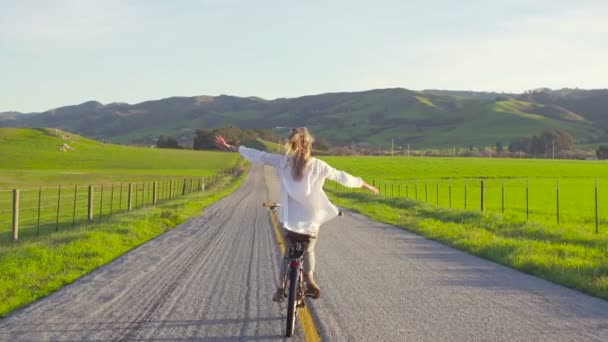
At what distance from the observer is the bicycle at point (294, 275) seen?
761 centimetres

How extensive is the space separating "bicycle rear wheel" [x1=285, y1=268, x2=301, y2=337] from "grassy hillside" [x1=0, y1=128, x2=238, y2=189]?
250 feet

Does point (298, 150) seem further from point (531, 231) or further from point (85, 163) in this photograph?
point (85, 163)

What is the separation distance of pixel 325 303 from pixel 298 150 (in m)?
2.47

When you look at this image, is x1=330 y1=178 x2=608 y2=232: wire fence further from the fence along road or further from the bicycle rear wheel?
the bicycle rear wheel

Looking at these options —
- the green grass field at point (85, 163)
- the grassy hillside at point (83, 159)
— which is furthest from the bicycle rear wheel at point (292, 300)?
the grassy hillside at point (83, 159)

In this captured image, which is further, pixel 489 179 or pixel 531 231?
pixel 489 179

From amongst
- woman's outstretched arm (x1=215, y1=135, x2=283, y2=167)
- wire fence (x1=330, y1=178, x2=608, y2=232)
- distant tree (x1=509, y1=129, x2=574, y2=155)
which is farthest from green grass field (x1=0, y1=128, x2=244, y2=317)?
distant tree (x1=509, y1=129, x2=574, y2=155)

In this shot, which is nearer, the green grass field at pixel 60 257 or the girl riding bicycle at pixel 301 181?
the girl riding bicycle at pixel 301 181

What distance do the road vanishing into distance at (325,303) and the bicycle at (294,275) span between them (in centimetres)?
26

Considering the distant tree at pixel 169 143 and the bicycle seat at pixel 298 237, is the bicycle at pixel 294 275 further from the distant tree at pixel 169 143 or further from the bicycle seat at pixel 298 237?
the distant tree at pixel 169 143

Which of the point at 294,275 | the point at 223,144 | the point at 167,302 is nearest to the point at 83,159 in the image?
the point at 167,302

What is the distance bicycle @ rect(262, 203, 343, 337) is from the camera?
7609mm

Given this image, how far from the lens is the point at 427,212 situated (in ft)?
94.2

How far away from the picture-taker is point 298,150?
8.02m
